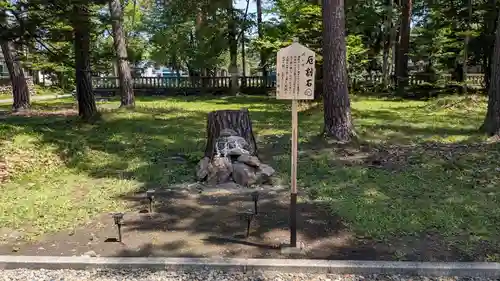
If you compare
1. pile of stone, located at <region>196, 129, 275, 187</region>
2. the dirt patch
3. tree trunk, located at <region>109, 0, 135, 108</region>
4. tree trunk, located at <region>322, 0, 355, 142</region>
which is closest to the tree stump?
pile of stone, located at <region>196, 129, 275, 187</region>

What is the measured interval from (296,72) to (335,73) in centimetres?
397

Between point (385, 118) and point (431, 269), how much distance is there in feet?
25.6

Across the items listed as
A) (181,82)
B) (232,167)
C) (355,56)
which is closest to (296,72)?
(232,167)

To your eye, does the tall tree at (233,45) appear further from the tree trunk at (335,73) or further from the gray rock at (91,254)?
the gray rock at (91,254)

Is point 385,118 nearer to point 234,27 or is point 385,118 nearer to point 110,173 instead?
point 110,173

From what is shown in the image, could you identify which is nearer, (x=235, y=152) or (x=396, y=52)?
(x=235, y=152)

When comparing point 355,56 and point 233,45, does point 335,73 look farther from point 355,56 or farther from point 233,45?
point 233,45

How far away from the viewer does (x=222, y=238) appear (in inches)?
153

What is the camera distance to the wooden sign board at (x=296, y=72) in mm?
3454

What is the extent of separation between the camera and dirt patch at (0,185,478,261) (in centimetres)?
354

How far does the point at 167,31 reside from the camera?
24156 mm

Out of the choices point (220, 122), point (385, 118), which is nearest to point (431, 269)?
point (220, 122)

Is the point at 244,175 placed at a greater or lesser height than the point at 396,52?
lesser

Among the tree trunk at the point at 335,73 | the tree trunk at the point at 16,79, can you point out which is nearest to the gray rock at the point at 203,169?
the tree trunk at the point at 335,73
